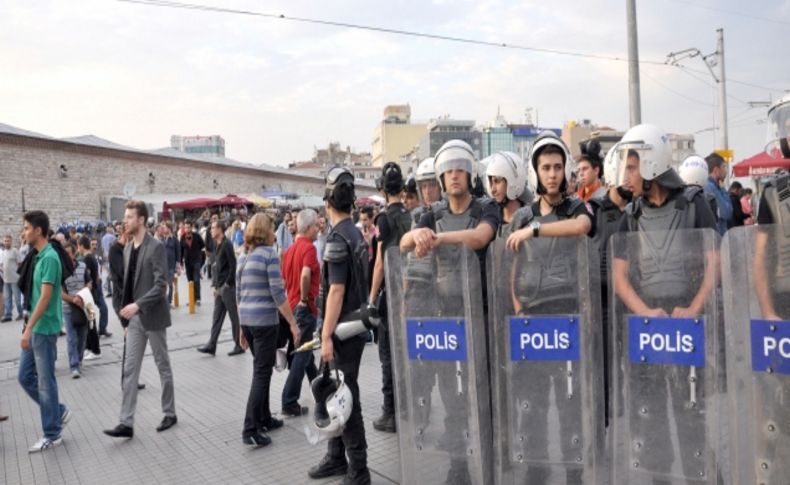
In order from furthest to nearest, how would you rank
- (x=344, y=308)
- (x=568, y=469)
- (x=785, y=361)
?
(x=344, y=308), (x=568, y=469), (x=785, y=361)

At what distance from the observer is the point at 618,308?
2828 millimetres

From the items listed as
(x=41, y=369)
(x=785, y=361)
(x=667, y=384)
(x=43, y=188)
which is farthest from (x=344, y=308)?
(x=43, y=188)

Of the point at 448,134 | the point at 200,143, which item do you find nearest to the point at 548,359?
the point at 448,134

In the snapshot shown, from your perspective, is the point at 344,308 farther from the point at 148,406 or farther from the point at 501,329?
the point at 148,406

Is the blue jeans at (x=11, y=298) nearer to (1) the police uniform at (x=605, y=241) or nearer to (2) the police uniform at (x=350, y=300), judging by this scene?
(2) the police uniform at (x=350, y=300)

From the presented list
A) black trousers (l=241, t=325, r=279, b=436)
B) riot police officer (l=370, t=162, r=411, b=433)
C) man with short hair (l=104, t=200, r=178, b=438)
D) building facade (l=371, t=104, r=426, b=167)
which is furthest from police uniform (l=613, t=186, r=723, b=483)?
building facade (l=371, t=104, r=426, b=167)

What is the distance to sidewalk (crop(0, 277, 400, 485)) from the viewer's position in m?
4.35

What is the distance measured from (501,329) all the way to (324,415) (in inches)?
50.8

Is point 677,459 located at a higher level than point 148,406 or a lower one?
higher

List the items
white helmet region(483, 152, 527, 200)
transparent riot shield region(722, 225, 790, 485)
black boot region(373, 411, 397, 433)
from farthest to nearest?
black boot region(373, 411, 397, 433) < white helmet region(483, 152, 527, 200) < transparent riot shield region(722, 225, 790, 485)

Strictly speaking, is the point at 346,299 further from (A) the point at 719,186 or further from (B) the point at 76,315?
(A) the point at 719,186

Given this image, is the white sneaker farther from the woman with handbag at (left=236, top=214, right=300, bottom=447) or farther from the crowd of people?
the woman with handbag at (left=236, top=214, right=300, bottom=447)

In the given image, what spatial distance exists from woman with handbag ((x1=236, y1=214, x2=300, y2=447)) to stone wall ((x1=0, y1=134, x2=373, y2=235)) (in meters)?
26.9

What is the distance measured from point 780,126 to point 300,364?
160 inches
